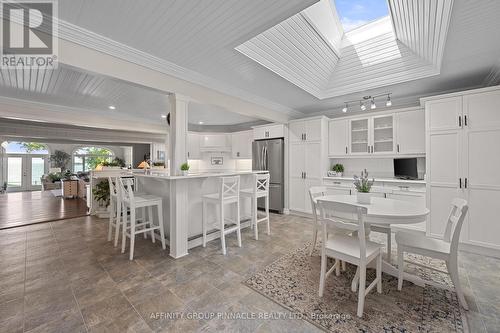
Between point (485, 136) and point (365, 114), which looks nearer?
point (485, 136)

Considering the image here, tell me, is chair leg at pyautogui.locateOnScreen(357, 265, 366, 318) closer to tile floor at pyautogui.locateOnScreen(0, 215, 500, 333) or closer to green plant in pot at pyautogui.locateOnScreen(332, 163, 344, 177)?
tile floor at pyautogui.locateOnScreen(0, 215, 500, 333)

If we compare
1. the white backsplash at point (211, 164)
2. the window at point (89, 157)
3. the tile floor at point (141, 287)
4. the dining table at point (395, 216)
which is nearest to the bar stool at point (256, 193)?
the tile floor at point (141, 287)

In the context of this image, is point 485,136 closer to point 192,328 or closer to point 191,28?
point 191,28

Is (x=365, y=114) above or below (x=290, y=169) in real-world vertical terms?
above

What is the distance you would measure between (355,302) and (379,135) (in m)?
3.60

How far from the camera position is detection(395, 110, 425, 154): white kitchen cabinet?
381 centimetres

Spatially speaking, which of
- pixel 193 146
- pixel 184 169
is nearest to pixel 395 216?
pixel 184 169

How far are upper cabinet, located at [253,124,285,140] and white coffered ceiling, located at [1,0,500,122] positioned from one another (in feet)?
3.43

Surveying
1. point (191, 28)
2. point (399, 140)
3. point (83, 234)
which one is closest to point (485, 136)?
point (399, 140)

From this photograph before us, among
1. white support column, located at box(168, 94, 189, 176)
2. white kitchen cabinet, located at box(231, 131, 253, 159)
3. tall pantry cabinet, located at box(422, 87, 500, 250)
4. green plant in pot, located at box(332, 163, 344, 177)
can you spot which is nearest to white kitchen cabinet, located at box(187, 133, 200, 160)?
white kitchen cabinet, located at box(231, 131, 253, 159)

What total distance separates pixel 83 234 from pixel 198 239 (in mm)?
2272

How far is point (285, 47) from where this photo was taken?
2.80 metres

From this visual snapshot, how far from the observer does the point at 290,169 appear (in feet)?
17.0

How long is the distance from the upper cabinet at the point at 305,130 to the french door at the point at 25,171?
48.0ft
